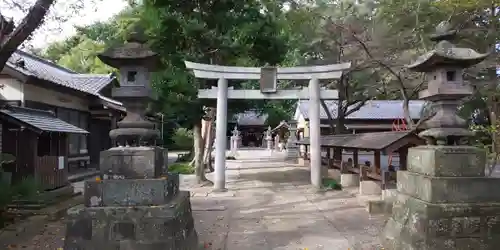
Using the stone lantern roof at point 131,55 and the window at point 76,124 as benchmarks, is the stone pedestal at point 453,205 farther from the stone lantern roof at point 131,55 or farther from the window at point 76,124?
the window at point 76,124

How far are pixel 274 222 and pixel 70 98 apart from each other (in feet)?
42.0

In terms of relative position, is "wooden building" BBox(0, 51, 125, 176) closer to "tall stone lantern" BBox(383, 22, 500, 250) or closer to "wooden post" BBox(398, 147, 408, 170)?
"wooden post" BBox(398, 147, 408, 170)

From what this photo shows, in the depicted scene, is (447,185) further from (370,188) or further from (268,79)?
(268,79)

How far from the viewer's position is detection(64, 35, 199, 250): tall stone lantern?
560cm

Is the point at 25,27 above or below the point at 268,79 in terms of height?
below

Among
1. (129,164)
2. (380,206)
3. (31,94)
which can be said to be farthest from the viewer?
(31,94)

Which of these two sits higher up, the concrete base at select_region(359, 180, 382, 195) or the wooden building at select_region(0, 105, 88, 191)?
the wooden building at select_region(0, 105, 88, 191)

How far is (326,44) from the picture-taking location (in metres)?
19.5

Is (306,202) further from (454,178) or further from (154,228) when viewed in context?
(154,228)

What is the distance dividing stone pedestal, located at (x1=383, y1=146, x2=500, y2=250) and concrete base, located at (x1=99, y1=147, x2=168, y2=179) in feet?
13.4

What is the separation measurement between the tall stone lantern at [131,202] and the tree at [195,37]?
7552 mm

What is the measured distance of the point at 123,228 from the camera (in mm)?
5629

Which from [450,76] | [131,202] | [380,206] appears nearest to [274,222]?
[380,206]

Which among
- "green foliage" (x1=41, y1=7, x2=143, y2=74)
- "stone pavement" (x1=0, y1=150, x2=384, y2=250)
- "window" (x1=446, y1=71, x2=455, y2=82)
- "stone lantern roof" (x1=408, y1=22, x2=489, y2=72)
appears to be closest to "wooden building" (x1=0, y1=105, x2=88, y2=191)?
"stone pavement" (x1=0, y1=150, x2=384, y2=250)
